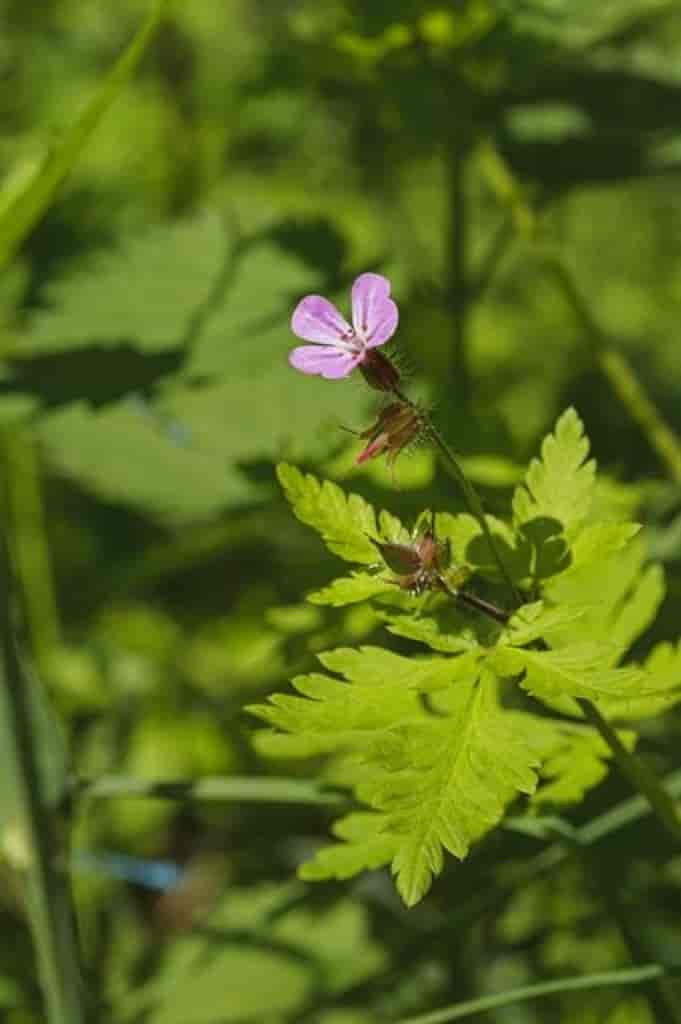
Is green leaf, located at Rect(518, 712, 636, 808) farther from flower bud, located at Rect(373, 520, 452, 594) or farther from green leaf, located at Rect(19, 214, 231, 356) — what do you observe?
green leaf, located at Rect(19, 214, 231, 356)

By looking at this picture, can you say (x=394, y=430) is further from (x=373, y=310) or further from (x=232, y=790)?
(x=232, y=790)

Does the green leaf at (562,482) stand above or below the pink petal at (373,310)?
below

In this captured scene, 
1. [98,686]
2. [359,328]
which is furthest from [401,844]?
A: [98,686]

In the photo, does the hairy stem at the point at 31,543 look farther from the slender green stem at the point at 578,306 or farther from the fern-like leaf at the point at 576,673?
the fern-like leaf at the point at 576,673

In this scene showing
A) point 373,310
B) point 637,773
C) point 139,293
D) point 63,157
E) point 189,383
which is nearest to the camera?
point 373,310

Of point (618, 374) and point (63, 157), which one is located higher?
point (63, 157)

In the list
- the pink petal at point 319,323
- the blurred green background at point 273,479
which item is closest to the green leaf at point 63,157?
the blurred green background at point 273,479

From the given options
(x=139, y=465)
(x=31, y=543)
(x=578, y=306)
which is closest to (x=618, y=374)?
(x=578, y=306)
